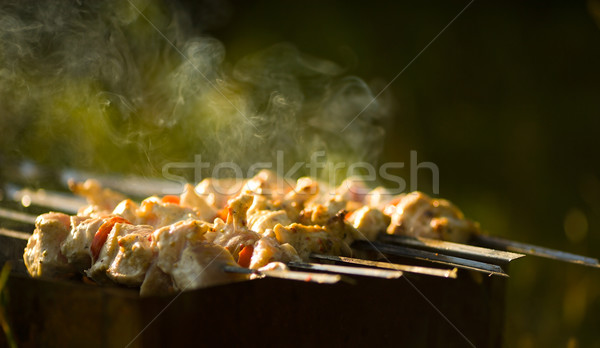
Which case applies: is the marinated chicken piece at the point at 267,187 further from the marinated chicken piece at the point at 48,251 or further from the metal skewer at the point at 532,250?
the metal skewer at the point at 532,250

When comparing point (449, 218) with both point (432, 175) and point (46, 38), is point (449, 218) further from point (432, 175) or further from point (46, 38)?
point (432, 175)

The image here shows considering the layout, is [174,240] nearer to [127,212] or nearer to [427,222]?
[127,212]

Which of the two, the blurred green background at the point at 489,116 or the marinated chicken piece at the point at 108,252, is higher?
the blurred green background at the point at 489,116

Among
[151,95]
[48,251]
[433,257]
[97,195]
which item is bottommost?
[48,251]

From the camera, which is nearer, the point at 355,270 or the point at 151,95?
the point at 355,270

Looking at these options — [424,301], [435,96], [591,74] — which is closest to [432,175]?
[435,96]

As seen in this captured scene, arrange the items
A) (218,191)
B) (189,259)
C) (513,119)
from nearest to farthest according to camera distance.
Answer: (189,259), (218,191), (513,119)

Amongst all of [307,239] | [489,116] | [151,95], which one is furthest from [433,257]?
[489,116]

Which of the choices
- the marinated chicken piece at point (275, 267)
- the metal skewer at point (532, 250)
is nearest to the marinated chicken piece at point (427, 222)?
the metal skewer at point (532, 250)
